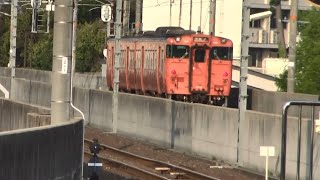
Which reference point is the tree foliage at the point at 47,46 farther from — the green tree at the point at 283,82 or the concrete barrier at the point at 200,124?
the concrete barrier at the point at 200,124

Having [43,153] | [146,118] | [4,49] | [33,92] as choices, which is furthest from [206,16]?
[43,153]

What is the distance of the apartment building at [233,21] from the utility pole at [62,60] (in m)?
54.6

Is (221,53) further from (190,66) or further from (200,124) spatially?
(200,124)

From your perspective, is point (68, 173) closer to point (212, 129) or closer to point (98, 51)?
point (212, 129)

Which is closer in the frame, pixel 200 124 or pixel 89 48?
pixel 200 124

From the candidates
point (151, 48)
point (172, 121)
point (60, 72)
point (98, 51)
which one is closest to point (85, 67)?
point (98, 51)

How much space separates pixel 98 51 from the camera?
76875 mm

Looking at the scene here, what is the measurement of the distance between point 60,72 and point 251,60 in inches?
2362

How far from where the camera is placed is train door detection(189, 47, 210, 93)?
1554 inches

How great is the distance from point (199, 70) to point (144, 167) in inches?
582

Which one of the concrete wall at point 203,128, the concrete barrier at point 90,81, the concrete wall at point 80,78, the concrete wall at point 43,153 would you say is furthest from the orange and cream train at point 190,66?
→ the concrete wall at point 43,153

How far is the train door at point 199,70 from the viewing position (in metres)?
39.5

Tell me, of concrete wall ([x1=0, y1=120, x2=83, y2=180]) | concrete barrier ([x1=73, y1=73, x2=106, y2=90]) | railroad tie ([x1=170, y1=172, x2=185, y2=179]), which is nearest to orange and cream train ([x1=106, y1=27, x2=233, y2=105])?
railroad tie ([x1=170, y1=172, x2=185, y2=179])

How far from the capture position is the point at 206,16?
74.4 meters
